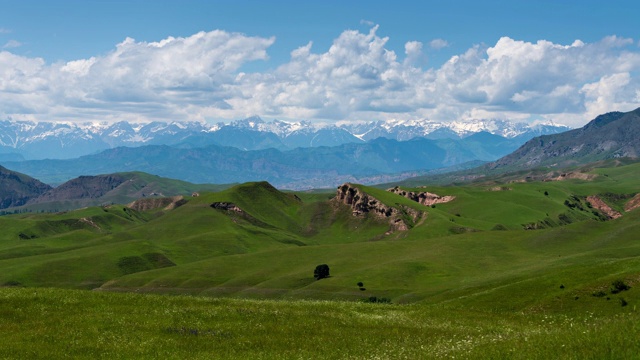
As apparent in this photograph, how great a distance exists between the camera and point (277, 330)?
130 ft

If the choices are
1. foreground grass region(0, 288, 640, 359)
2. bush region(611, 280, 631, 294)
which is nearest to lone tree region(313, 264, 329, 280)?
foreground grass region(0, 288, 640, 359)

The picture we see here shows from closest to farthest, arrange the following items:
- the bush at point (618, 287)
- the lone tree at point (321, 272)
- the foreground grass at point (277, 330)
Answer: the foreground grass at point (277, 330) → the bush at point (618, 287) → the lone tree at point (321, 272)

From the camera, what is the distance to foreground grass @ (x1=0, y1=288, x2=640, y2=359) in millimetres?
26797

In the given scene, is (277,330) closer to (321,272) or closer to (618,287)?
(618,287)

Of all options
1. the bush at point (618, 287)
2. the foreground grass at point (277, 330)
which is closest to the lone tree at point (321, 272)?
Answer: the foreground grass at point (277, 330)

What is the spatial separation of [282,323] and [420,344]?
1085 centimetres

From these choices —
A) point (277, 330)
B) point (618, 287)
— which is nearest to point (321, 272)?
point (618, 287)

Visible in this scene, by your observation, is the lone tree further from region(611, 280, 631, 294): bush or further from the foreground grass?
region(611, 280, 631, 294): bush

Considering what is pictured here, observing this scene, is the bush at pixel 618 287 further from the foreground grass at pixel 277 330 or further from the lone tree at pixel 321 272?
the lone tree at pixel 321 272

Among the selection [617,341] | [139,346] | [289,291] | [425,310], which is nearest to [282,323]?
[139,346]

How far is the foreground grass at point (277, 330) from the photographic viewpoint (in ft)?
87.9

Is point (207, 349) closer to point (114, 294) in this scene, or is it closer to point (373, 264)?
point (114, 294)

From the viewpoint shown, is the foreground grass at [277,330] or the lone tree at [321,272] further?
the lone tree at [321,272]

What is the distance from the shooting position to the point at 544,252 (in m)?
174
